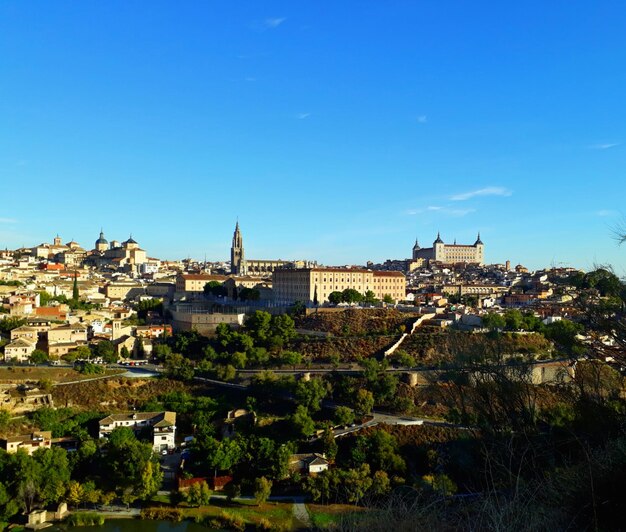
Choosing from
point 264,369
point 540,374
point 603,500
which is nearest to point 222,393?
point 264,369

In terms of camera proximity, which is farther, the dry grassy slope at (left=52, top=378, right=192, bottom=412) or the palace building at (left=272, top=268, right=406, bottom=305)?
the palace building at (left=272, top=268, right=406, bottom=305)

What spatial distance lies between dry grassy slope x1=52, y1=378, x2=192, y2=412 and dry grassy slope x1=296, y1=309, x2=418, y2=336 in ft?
28.9

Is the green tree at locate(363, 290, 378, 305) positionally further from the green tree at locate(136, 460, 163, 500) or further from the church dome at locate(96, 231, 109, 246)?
the church dome at locate(96, 231, 109, 246)

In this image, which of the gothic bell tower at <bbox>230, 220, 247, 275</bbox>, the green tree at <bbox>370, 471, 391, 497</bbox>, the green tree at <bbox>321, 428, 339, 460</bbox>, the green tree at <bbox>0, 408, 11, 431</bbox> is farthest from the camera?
the gothic bell tower at <bbox>230, 220, 247, 275</bbox>

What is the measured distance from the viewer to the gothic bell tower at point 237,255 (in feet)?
211

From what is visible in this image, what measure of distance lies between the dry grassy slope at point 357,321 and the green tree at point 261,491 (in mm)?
14635

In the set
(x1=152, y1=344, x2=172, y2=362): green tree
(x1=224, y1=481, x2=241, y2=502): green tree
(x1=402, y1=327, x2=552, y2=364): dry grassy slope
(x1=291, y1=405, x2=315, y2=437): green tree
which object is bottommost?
(x1=224, y1=481, x2=241, y2=502): green tree

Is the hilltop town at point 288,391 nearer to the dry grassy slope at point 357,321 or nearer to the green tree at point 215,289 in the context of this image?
the dry grassy slope at point 357,321

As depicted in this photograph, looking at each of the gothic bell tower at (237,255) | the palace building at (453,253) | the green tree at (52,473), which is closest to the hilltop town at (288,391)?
the green tree at (52,473)

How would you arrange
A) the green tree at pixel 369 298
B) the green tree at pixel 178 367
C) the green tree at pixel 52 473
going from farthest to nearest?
1. the green tree at pixel 369 298
2. the green tree at pixel 178 367
3. the green tree at pixel 52 473

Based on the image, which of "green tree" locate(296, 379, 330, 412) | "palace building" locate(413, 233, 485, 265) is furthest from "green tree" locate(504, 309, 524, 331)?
"palace building" locate(413, 233, 485, 265)

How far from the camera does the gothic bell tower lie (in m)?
64.2

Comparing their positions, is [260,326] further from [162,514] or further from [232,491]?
[162,514]

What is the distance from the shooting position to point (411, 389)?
22406 millimetres
